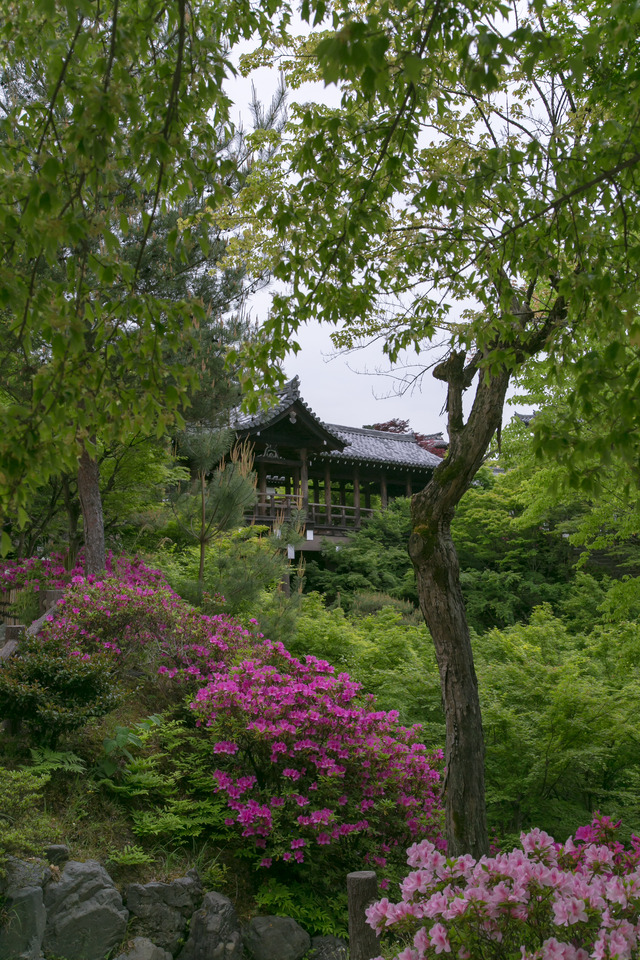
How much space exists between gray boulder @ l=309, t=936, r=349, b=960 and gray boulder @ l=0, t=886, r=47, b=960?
1.61 meters

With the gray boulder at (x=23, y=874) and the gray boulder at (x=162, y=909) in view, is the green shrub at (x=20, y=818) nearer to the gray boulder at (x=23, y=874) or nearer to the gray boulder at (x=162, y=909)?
the gray boulder at (x=23, y=874)

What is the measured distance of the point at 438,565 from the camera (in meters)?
4.42

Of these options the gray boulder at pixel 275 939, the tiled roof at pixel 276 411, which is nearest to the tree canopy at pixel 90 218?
the gray boulder at pixel 275 939

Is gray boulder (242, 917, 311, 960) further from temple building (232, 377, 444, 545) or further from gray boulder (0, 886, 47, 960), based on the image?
temple building (232, 377, 444, 545)

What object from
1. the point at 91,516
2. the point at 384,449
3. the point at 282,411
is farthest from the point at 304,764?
the point at 384,449

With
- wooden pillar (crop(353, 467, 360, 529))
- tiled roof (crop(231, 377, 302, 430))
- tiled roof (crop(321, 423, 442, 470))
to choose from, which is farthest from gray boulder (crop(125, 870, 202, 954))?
tiled roof (crop(321, 423, 442, 470))

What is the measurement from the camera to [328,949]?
4363 millimetres

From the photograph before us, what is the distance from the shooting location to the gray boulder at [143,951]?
13.1 ft

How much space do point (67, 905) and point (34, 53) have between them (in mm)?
4224

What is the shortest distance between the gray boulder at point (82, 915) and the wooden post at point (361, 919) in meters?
1.43

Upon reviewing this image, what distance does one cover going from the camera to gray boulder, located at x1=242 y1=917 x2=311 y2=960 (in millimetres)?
4281

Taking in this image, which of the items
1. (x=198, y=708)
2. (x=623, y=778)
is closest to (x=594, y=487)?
(x=198, y=708)

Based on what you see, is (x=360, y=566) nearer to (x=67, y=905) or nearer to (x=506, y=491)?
(x=506, y=491)

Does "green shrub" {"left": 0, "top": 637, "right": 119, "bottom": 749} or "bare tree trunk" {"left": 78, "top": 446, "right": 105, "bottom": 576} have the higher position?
"bare tree trunk" {"left": 78, "top": 446, "right": 105, "bottom": 576}
